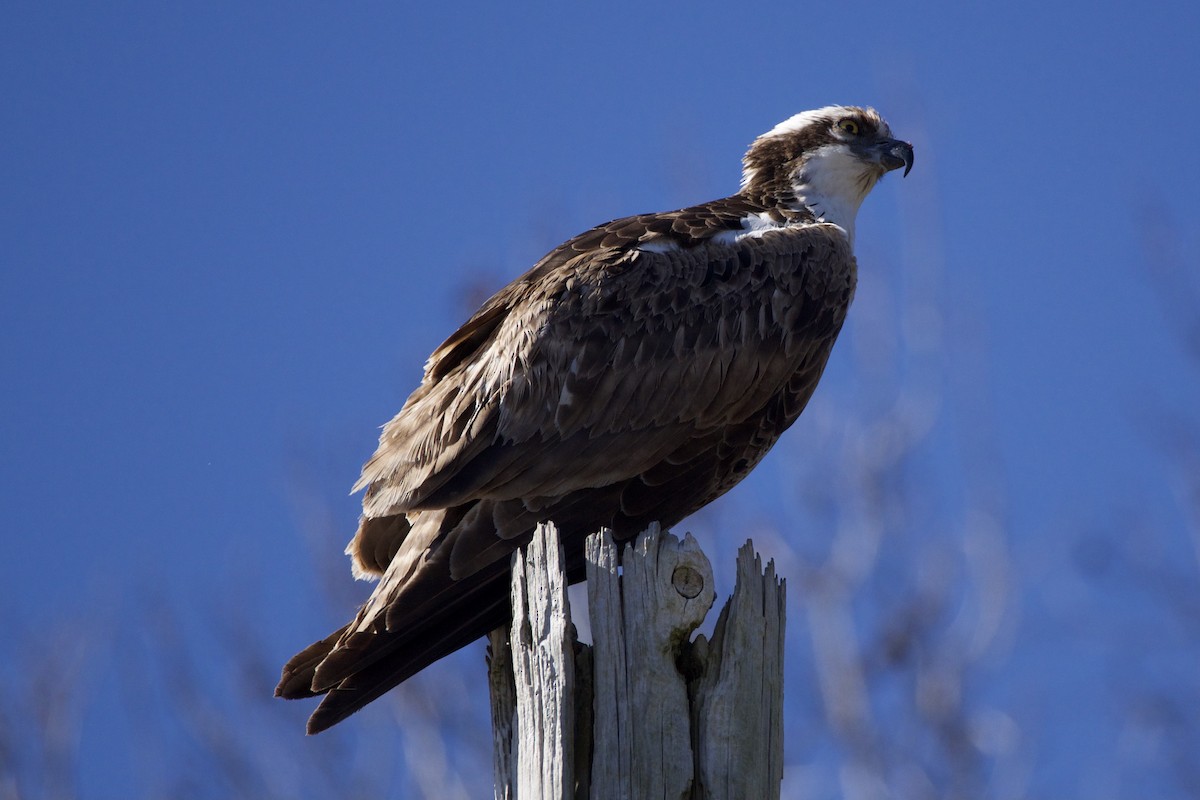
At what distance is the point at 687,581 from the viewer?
4.02m

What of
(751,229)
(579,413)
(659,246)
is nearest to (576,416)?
(579,413)

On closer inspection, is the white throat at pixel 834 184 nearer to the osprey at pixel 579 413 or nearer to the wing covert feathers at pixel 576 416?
the osprey at pixel 579 413

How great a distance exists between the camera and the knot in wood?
157 inches

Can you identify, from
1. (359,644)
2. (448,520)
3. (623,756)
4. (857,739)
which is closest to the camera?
(623,756)

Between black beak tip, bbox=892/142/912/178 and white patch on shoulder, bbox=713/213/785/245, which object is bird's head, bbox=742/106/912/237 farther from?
white patch on shoulder, bbox=713/213/785/245

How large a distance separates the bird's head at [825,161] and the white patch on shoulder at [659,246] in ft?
3.26

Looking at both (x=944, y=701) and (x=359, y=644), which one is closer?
(x=359, y=644)

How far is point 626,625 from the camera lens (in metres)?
3.97

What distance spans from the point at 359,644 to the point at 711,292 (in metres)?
2.03

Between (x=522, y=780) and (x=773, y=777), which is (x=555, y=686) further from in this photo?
(x=773, y=777)

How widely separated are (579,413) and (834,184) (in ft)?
6.89

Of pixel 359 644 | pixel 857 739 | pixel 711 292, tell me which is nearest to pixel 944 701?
pixel 857 739

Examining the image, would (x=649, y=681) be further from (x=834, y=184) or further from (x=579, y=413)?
(x=834, y=184)

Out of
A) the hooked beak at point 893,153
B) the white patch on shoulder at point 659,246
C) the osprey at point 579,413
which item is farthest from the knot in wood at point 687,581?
the hooked beak at point 893,153
